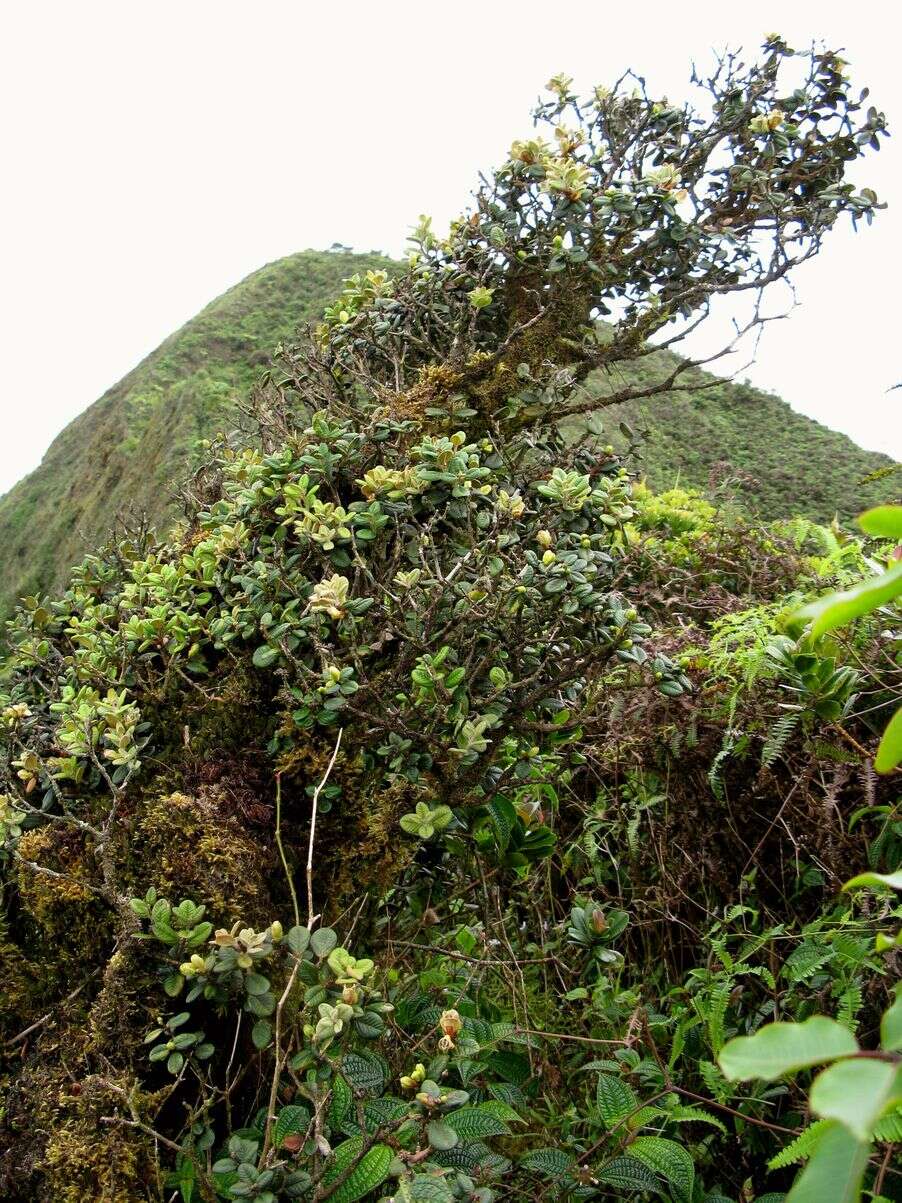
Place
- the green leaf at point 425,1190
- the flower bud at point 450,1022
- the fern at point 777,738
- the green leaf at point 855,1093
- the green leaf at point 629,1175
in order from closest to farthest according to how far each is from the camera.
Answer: the green leaf at point 855,1093
the green leaf at point 425,1190
the flower bud at point 450,1022
the green leaf at point 629,1175
the fern at point 777,738

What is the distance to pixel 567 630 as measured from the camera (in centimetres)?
266

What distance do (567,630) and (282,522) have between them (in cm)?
94

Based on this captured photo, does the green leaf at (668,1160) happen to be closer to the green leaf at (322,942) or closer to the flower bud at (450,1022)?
the flower bud at (450,1022)

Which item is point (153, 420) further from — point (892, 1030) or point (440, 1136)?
point (892, 1030)

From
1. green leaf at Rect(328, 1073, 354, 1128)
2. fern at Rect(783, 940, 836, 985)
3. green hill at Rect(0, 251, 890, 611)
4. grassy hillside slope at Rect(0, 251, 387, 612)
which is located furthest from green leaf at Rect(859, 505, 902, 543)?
green hill at Rect(0, 251, 890, 611)

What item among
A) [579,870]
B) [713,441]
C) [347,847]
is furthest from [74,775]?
[713,441]

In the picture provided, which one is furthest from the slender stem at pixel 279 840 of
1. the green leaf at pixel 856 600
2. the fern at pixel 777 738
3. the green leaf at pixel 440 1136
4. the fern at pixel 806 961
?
the green leaf at pixel 856 600

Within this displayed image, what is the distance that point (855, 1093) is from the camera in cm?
62

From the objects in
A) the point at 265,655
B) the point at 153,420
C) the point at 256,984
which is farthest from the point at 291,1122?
the point at 153,420

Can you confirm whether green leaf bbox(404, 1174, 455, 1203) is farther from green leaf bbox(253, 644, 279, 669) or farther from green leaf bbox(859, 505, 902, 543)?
green leaf bbox(859, 505, 902, 543)

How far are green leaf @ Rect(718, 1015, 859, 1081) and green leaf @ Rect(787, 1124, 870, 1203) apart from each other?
82 mm

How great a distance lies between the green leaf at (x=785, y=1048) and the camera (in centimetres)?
68

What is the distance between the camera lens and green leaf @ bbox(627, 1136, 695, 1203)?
2188 mm

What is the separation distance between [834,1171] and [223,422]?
750cm
